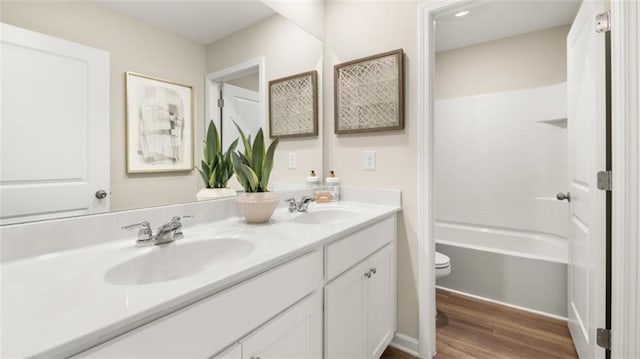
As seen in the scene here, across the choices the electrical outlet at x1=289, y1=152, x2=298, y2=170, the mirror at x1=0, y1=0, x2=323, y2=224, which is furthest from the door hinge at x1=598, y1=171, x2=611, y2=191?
the mirror at x1=0, y1=0, x2=323, y2=224

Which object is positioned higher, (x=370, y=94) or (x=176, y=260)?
(x=370, y=94)

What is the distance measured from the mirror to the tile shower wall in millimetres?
2119

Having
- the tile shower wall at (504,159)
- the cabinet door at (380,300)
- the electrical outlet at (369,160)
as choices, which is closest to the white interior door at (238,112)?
the electrical outlet at (369,160)

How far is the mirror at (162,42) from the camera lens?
34.3 inches

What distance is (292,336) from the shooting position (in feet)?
2.89

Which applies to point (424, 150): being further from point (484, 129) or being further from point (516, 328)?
point (484, 129)

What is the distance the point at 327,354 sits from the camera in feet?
3.43

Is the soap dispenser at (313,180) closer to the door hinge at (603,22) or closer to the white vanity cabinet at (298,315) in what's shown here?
the white vanity cabinet at (298,315)

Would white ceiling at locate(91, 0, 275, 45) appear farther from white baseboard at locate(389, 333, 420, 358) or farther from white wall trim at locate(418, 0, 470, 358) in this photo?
white baseboard at locate(389, 333, 420, 358)

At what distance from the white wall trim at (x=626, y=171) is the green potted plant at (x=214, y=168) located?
5.24 ft

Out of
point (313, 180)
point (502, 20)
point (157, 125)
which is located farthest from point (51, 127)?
point (502, 20)

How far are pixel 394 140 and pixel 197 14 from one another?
115 cm

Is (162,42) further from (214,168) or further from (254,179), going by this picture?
(254,179)

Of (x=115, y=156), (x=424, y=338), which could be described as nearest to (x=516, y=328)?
(x=424, y=338)
